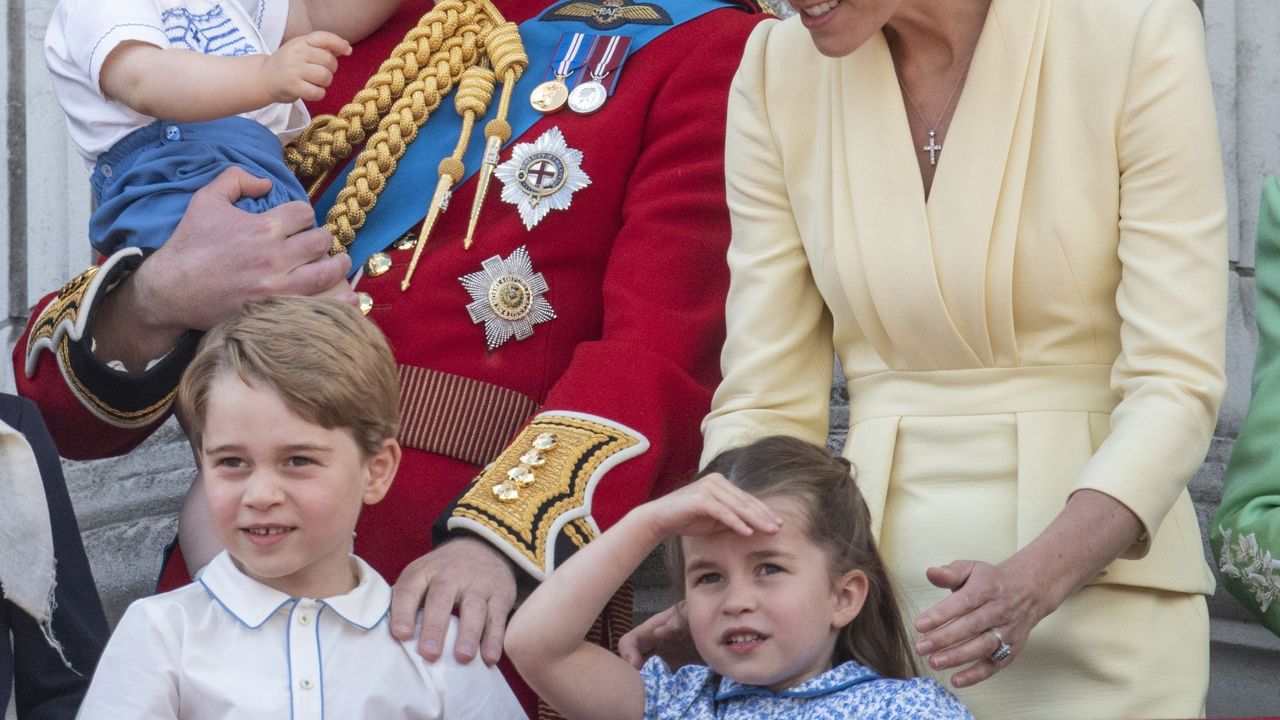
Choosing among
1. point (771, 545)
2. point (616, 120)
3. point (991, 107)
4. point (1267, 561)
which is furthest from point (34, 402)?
point (1267, 561)

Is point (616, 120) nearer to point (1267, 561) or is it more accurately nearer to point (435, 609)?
point (435, 609)

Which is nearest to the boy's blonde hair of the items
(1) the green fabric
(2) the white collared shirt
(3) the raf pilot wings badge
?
(2) the white collared shirt

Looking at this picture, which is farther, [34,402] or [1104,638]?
[34,402]

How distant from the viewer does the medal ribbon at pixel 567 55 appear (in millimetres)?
3814

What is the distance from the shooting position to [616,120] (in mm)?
3736

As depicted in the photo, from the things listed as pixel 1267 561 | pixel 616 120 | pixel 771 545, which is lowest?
pixel 1267 561

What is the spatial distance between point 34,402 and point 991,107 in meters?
1.56

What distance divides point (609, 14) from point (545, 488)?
3.34 ft

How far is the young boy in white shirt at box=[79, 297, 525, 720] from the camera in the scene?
9.37 ft

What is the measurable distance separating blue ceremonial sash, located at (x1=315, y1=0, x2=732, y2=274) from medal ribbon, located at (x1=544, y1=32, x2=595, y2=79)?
14mm

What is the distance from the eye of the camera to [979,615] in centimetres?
279

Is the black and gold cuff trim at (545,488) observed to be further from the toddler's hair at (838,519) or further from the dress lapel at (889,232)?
the dress lapel at (889,232)

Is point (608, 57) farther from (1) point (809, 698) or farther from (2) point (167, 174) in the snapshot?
(1) point (809, 698)

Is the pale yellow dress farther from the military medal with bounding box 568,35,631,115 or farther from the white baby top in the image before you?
the white baby top
